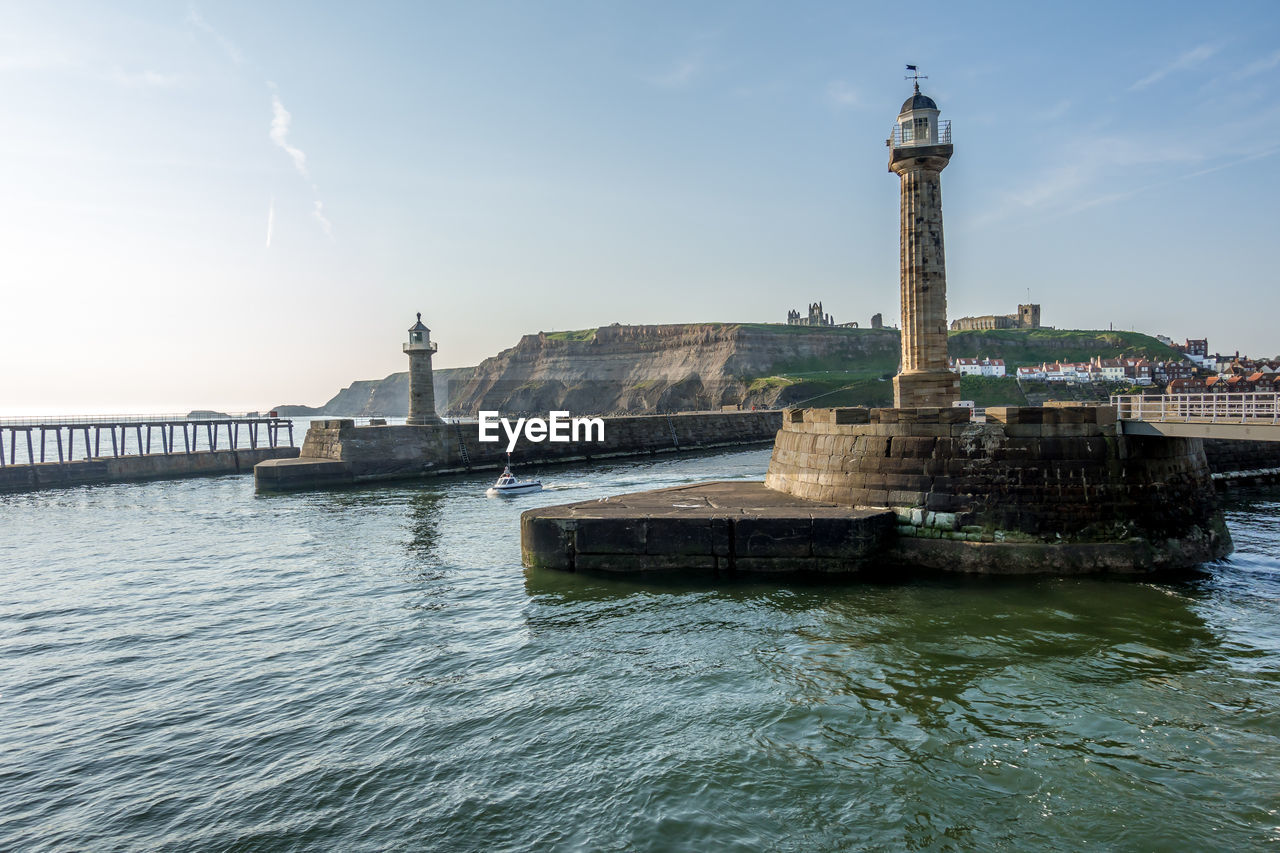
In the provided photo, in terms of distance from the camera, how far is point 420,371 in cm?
4459

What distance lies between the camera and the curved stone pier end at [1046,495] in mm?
13375

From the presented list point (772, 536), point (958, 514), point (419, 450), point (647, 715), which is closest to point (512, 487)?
point (419, 450)

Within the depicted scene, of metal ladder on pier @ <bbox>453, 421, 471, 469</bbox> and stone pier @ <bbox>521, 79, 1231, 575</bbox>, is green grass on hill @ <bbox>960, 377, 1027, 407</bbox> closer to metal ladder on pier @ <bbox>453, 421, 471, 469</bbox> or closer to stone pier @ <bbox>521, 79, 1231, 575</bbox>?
metal ladder on pier @ <bbox>453, 421, 471, 469</bbox>

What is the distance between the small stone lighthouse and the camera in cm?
4406

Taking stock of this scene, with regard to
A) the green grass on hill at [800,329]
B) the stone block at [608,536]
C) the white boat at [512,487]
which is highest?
the green grass on hill at [800,329]

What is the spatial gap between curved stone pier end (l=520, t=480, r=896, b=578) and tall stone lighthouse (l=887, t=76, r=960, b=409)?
257 inches

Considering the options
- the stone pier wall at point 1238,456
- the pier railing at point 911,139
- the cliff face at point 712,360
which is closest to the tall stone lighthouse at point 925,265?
the pier railing at point 911,139

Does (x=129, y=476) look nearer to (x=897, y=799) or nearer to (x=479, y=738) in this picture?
(x=479, y=738)

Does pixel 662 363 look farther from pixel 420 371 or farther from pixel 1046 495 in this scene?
pixel 1046 495

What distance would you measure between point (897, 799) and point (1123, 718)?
3384 mm

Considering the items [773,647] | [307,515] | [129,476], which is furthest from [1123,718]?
[129,476]

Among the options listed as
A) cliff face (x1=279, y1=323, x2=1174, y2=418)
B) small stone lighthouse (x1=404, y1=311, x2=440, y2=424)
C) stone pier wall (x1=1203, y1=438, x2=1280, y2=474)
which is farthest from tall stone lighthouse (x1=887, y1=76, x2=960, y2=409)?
cliff face (x1=279, y1=323, x2=1174, y2=418)

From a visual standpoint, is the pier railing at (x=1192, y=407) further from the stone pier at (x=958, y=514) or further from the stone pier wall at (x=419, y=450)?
the stone pier wall at (x=419, y=450)

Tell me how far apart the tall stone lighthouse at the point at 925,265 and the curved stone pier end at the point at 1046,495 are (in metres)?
5.05
